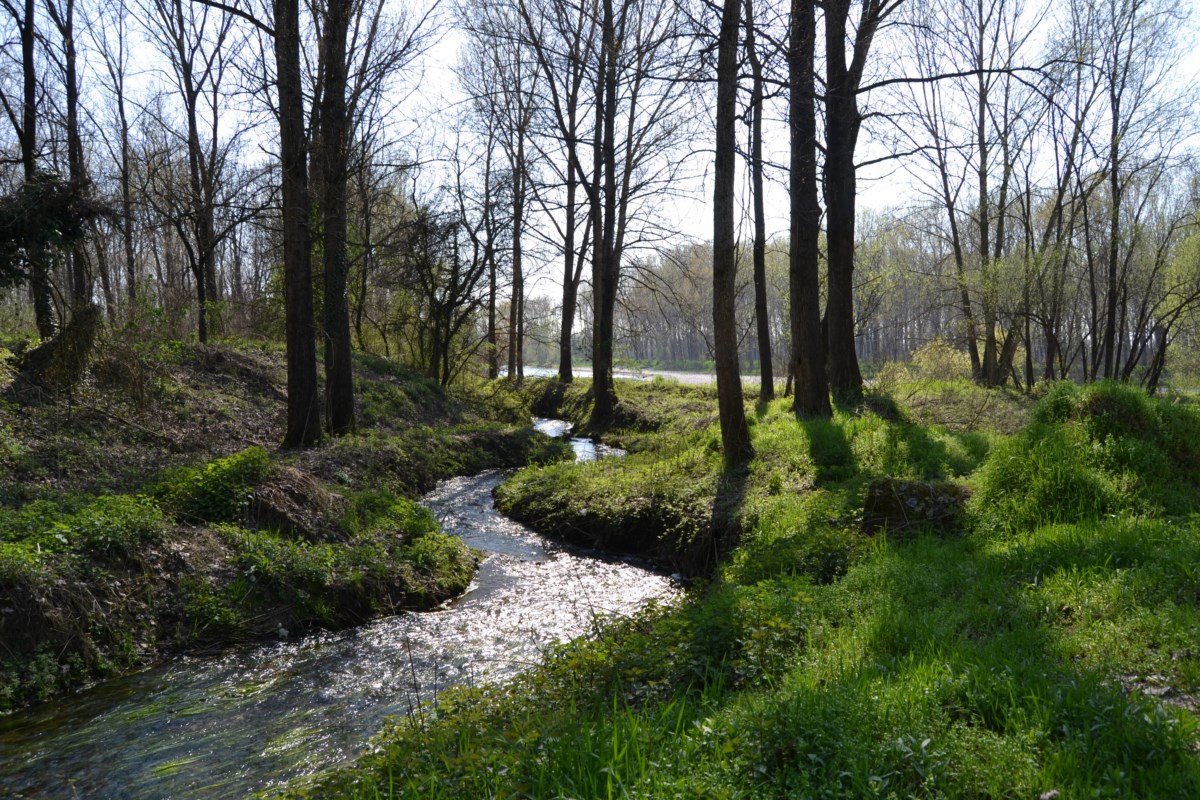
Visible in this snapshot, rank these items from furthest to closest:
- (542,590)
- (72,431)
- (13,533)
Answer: (72,431), (542,590), (13,533)

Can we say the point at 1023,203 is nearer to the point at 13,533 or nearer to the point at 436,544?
the point at 436,544

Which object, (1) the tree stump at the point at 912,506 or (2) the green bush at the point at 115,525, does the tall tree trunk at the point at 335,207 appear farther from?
(1) the tree stump at the point at 912,506

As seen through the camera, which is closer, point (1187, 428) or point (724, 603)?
point (724, 603)

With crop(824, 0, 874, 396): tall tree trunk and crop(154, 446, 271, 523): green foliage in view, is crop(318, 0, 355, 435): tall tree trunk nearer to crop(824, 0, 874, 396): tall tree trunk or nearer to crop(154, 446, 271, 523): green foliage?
crop(154, 446, 271, 523): green foliage

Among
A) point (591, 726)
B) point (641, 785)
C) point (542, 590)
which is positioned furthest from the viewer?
point (542, 590)

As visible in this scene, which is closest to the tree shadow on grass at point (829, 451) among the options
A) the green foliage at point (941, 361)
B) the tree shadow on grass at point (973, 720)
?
the tree shadow on grass at point (973, 720)

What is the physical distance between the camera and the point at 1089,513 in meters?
6.68

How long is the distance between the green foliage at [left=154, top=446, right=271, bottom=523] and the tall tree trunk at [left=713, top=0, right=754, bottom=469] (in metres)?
6.00

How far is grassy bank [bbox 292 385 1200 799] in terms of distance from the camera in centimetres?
324

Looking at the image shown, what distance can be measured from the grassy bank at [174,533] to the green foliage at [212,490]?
0.02 metres

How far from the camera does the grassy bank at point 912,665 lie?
10.6 ft

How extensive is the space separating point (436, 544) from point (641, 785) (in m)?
6.36

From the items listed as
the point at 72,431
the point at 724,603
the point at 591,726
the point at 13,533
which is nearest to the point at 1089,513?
the point at 724,603

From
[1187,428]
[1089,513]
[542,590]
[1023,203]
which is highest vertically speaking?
[1023,203]
